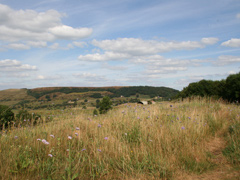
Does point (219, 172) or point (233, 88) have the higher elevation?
point (233, 88)

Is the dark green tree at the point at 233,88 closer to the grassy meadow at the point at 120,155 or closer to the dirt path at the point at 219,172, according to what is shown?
the grassy meadow at the point at 120,155

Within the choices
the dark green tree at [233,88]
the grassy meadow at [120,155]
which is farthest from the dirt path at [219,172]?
the dark green tree at [233,88]

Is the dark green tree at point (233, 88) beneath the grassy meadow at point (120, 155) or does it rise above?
above

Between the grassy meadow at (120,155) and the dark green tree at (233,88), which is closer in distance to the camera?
the grassy meadow at (120,155)

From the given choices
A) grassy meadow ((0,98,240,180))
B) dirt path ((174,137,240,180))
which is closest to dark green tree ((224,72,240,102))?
grassy meadow ((0,98,240,180))

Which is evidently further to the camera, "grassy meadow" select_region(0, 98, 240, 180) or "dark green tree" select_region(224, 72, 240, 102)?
"dark green tree" select_region(224, 72, 240, 102)

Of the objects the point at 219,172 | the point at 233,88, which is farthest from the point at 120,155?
the point at 233,88

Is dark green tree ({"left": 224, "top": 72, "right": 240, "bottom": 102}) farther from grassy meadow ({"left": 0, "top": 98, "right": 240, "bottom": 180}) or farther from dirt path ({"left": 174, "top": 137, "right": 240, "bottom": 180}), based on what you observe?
dirt path ({"left": 174, "top": 137, "right": 240, "bottom": 180})

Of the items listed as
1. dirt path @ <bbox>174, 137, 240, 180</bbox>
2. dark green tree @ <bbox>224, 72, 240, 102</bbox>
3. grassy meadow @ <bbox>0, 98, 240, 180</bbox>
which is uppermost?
dark green tree @ <bbox>224, 72, 240, 102</bbox>

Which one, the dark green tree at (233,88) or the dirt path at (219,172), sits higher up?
the dark green tree at (233,88)

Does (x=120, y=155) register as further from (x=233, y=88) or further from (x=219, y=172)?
(x=233, y=88)

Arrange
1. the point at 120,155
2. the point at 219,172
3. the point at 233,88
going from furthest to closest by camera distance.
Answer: the point at 233,88 < the point at 120,155 < the point at 219,172

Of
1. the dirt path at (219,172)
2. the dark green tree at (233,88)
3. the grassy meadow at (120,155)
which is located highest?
the dark green tree at (233,88)

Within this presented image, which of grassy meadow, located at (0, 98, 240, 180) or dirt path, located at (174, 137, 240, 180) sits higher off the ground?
grassy meadow, located at (0, 98, 240, 180)
